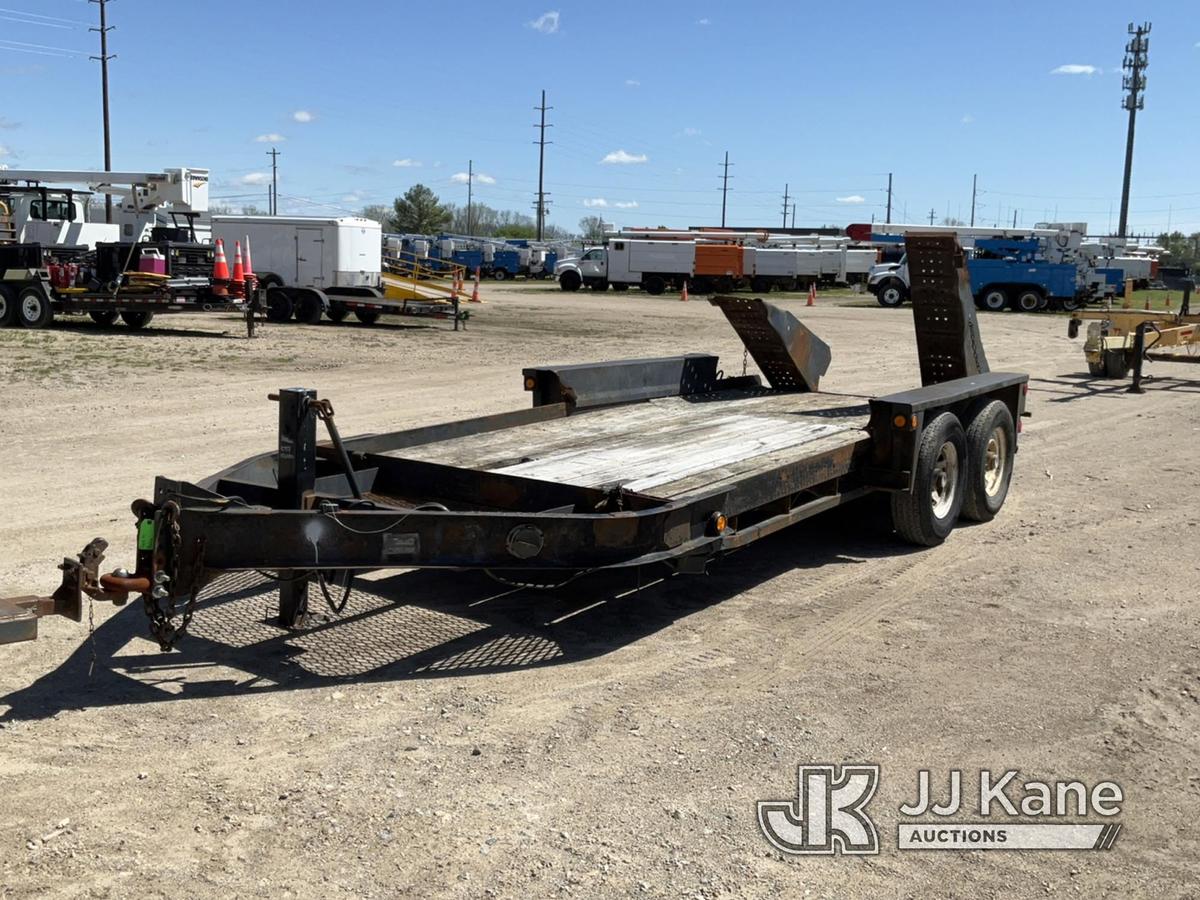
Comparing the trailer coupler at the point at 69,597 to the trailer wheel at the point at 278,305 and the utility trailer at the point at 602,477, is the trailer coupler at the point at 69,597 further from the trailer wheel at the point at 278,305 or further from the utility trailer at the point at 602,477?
the trailer wheel at the point at 278,305

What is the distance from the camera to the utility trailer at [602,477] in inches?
181

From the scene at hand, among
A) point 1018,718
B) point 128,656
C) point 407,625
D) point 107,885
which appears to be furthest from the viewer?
Result: point 407,625

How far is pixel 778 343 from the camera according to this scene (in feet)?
30.5

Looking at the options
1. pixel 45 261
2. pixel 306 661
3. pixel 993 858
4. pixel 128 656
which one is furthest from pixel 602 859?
pixel 45 261

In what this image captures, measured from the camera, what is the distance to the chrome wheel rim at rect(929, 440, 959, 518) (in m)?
7.52

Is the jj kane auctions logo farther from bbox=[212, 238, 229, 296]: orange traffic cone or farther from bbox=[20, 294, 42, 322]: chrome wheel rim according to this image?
bbox=[20, 294, 42, 322]: chrome wheel rim

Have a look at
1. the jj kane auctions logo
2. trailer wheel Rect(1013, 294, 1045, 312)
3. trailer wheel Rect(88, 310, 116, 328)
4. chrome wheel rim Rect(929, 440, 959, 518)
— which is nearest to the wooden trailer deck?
chrome wheel rim Rect(929, 440, 959, 518)

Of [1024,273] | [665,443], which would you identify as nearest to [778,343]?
[665,443]

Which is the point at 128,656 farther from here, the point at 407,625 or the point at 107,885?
the point at 107,885

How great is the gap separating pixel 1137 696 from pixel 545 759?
259cm

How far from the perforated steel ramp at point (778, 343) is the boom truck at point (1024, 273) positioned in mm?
28935

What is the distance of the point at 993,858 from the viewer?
3.78 m

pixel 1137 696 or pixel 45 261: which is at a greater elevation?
pixel 45 261

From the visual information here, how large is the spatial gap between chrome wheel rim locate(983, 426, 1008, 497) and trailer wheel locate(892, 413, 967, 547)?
23.6 inches
